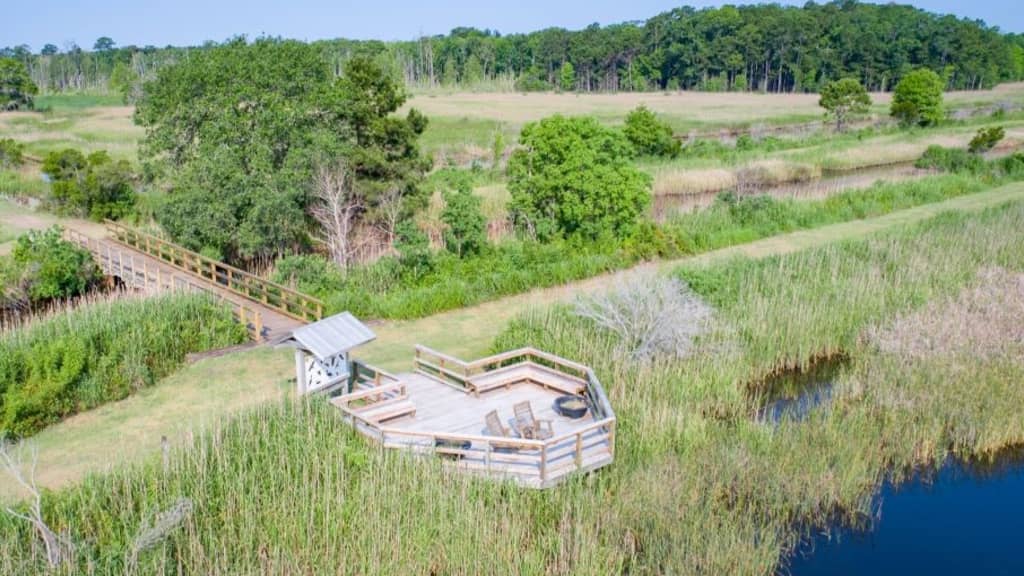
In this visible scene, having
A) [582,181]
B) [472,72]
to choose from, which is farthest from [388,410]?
[472,72]

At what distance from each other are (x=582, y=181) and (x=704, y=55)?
91.6 meters

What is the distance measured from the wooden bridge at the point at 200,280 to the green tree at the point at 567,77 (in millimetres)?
93910

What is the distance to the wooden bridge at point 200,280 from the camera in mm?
22422

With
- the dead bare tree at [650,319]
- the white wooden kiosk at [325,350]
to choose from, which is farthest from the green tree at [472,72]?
the white wooden kiosk at [325,350]

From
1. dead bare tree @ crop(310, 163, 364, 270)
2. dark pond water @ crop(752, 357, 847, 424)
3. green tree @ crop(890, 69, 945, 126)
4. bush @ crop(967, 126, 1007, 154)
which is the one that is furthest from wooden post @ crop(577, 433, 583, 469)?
green tree @ crop(890, 69, 945, 126)

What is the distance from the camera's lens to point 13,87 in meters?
81.8

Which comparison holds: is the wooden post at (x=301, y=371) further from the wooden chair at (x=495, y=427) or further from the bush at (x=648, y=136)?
the bush at (x=648, y=136)

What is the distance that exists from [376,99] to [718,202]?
15.2 metres

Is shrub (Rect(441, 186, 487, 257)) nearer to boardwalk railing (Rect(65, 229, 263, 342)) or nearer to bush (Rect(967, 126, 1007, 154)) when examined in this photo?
boardwalk railing (Rect(65, 229, 263, 342))

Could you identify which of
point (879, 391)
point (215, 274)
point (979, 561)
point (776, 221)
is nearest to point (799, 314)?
point (879, 391)

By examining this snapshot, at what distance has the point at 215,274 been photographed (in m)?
25.0

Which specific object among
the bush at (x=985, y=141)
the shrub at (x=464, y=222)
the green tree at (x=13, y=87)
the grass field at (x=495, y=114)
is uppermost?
the green tree at (x=13, y=87)

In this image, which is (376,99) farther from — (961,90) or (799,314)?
(961,90)

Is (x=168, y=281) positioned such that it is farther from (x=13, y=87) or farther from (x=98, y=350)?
(x=13, y=87)
